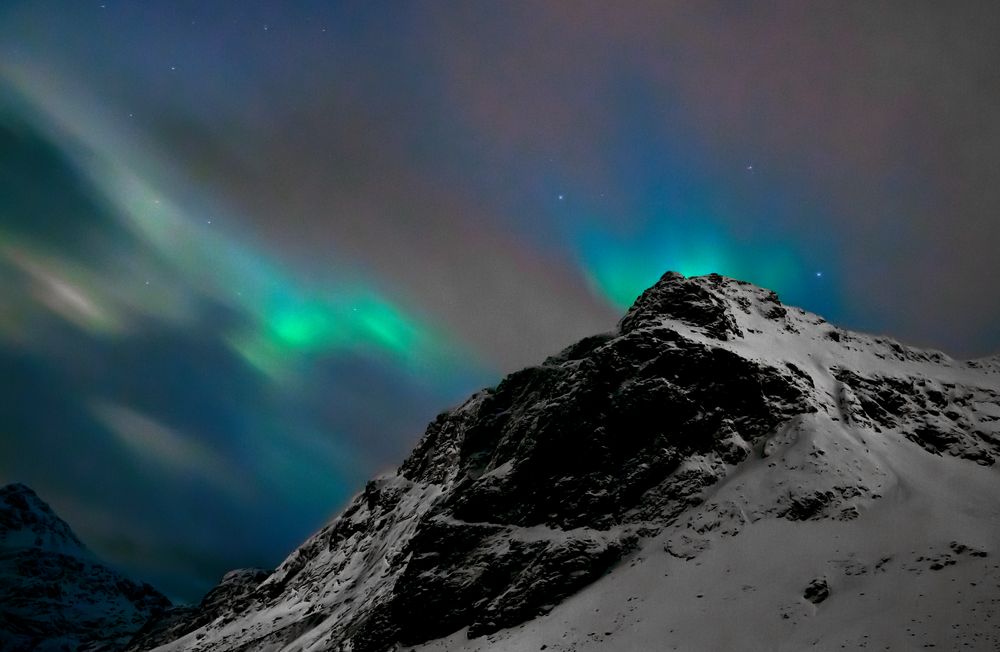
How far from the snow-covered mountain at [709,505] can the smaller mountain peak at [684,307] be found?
0.26 metres

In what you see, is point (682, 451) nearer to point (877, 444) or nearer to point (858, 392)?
point (877, 444)

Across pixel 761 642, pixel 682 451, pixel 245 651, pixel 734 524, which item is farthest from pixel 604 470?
pixel 245 651

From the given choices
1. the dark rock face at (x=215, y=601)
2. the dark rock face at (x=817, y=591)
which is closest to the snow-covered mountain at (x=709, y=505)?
the dark rock face at (x=817, y=591)

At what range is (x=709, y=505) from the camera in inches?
1663

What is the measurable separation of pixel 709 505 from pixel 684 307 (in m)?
25.9

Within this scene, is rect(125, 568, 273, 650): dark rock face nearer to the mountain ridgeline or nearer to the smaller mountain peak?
the mountain ridgeline

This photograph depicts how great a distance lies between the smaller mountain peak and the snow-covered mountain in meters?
0.26

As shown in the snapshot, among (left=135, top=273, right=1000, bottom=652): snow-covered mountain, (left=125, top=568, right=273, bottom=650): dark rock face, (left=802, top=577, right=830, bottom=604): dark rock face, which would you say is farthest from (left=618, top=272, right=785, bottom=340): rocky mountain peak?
(left=125, top=568, right=273, bottom=650): dark rock face

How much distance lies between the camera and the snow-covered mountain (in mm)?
31266

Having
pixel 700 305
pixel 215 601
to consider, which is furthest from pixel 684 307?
pixel 215 601

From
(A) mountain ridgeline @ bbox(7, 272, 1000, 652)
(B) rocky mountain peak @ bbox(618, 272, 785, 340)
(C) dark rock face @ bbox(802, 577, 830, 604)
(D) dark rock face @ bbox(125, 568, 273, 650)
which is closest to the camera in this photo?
(C) dark rock face @ bbox(802, 577, 830, 604)

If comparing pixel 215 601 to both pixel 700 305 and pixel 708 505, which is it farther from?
pixel 708 505

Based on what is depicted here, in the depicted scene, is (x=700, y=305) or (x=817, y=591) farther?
(x=700, y=305)

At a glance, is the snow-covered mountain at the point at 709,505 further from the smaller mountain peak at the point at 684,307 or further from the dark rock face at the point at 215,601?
the dark rock face at the point at 215,601
